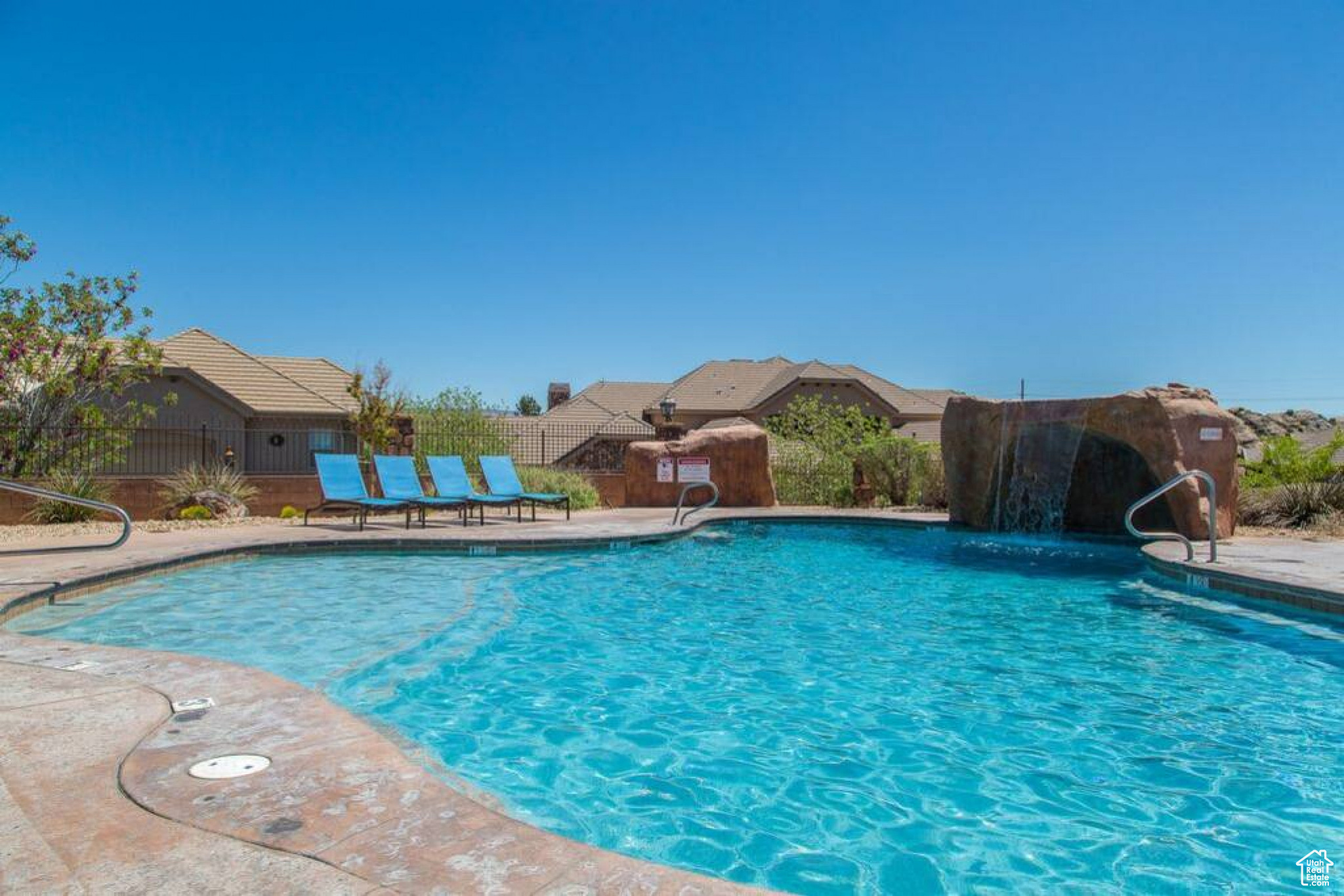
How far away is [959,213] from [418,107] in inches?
457

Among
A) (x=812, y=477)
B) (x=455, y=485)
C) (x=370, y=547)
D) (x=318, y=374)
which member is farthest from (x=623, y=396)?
(x=370, y=547)

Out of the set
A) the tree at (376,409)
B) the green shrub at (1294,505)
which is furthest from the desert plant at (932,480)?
the tree at (376,409)

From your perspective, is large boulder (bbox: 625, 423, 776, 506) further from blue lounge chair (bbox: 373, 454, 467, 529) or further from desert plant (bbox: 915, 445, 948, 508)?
blue lounge chair (bbox: 373, 454, 467, 529)

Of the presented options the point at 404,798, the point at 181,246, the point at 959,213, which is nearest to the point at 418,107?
the point at 181,246

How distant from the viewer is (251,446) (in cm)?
2364

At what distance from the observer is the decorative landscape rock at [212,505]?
44.9ft

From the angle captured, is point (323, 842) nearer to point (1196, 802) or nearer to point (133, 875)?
point (133, 875)

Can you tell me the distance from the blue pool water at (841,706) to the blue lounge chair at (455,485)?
3.58 m

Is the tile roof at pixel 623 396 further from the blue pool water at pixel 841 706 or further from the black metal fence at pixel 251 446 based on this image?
the blue pool water at pixel 841 706

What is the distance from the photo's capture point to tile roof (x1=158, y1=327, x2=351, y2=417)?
923 inches

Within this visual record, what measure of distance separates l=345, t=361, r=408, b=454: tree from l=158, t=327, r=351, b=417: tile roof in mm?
7002

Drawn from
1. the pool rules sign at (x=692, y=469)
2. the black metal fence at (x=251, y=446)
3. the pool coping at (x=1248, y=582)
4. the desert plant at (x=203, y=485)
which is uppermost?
the black metal fence at (x=251, y=446)

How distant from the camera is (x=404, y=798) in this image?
2773mm

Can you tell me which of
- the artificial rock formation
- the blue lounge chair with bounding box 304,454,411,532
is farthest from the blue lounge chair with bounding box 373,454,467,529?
the artificial rock formation
